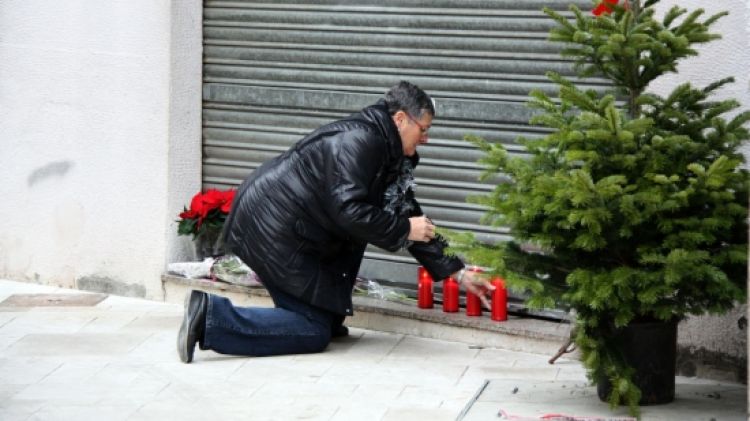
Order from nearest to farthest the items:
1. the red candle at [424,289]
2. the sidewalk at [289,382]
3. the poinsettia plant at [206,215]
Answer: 1. the sidewalk at [289,382]
2. the red candle at [424,289]
3. the poinsettia plant at [206,215]

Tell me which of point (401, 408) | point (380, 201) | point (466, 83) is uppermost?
point (466, 83)

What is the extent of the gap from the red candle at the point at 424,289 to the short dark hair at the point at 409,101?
1089 mm

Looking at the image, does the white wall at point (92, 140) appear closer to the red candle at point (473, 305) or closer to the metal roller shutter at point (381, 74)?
the metal roller shutter at point (381, 74)

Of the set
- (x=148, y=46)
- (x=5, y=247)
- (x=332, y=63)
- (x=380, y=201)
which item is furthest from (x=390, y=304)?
(x=5, y=247)

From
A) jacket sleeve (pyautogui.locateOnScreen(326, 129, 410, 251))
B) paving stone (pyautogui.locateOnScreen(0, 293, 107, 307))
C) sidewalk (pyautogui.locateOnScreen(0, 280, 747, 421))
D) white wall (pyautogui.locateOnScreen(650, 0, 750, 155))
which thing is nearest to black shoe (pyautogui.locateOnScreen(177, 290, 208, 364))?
sidewalk (pyautogui.locateOnScreen(0, 280, 747, 421))

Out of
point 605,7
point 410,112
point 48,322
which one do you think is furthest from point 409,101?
point 48,322

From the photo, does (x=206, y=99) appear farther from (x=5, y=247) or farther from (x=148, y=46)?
(x=5, y=247)

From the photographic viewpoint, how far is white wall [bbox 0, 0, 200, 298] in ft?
29.3

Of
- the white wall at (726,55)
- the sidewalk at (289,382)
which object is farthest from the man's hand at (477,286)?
the white wall at (726,55)

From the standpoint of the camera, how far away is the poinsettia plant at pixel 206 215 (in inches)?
346

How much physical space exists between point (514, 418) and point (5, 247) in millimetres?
4340

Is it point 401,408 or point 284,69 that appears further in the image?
point 284,69

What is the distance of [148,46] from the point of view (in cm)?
889

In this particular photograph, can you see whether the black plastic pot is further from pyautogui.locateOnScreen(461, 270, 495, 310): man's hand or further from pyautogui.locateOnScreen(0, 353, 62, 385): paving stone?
pyautogui.locateOnScreen(0, 353, 62, 385): paving stone
